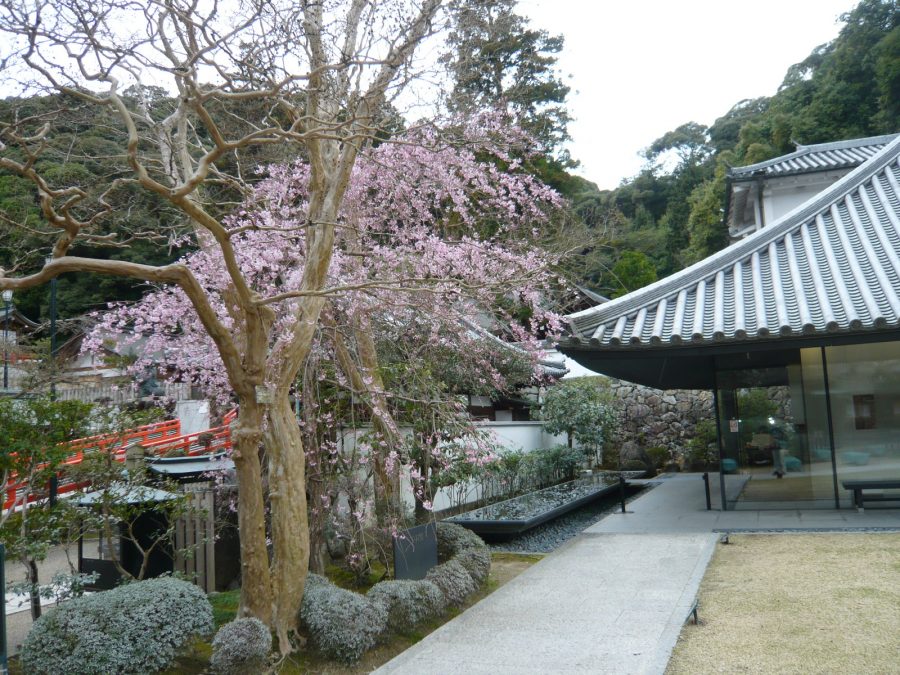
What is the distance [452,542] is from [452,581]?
1.29 m

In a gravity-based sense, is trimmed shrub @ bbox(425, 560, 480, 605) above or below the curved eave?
below

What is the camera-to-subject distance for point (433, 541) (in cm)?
747

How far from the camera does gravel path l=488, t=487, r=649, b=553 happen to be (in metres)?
10.2

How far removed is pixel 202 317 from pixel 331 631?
2.56 m

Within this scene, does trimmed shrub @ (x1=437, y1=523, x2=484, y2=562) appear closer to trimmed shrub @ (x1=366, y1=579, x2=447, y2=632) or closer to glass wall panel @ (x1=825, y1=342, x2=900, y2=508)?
trimmed shrub @ (x1=366, y1=579, x2=447, y2=632)

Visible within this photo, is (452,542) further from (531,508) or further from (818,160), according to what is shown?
(818,160)

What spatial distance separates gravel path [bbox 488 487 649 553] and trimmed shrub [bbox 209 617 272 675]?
5.26 meters

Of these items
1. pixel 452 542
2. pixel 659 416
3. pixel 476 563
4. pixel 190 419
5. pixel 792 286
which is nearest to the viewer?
pixel 476 563

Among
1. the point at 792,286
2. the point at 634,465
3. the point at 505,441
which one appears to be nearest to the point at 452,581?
the point at 792,286

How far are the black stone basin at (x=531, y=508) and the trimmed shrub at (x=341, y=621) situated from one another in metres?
4.44

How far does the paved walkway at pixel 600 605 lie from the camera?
16.3 ft

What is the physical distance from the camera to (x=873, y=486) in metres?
9.54

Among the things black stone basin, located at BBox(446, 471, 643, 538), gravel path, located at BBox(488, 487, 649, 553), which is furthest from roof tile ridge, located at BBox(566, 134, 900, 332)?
gravel path, located at BBox(488, 487, 649, 553)

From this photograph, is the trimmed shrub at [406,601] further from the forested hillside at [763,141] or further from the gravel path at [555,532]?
the forested hillside at [763,141]
